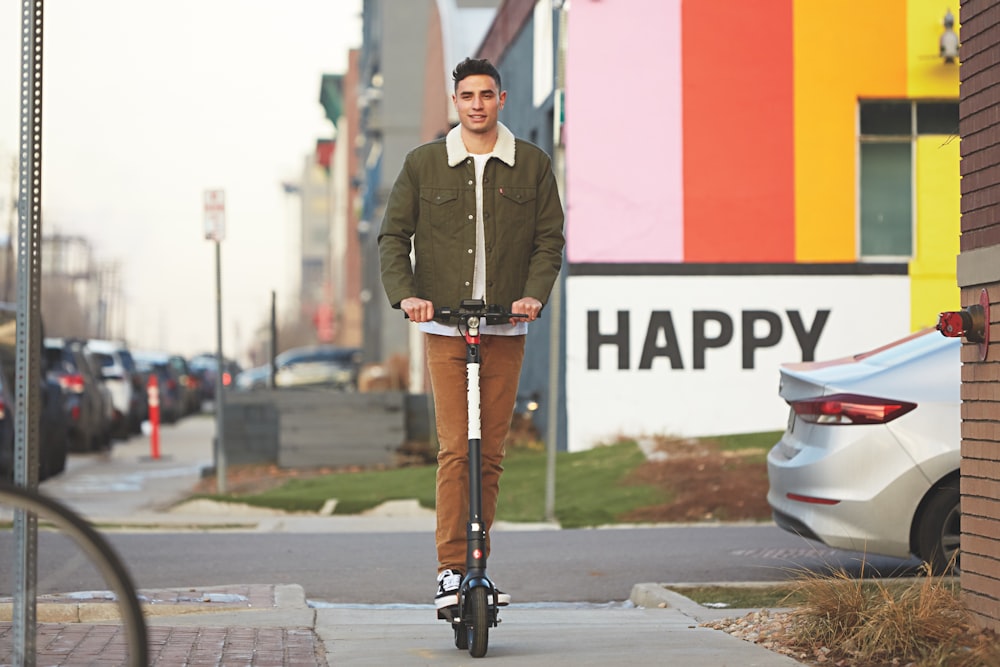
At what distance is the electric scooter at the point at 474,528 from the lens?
566 centimetres

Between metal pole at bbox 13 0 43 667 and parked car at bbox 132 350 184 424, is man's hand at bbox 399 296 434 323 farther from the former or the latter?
parked car at bbox 132 350 184 424

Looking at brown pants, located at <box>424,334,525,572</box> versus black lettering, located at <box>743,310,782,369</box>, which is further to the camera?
black lettering, located at <box>743,310,782,369</box>

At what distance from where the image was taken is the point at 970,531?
6.07 m

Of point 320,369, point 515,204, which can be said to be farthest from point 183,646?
point 320,369

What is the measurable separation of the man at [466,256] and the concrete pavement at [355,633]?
1.65 ft

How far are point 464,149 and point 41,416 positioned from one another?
14166 mm

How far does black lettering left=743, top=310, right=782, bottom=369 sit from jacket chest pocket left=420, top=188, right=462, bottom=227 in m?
13.3

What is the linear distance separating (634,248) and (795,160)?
208 cm

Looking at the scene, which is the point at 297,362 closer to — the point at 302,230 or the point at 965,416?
the point at 965,416

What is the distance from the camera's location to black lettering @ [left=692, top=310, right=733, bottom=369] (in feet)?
62.2

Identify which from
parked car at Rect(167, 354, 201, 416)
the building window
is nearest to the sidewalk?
the building window

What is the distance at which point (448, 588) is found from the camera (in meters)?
5.84

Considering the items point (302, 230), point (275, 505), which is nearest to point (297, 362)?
point (275, 505)

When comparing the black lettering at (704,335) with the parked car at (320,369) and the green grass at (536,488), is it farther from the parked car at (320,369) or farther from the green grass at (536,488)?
the parked car at (320,369)
